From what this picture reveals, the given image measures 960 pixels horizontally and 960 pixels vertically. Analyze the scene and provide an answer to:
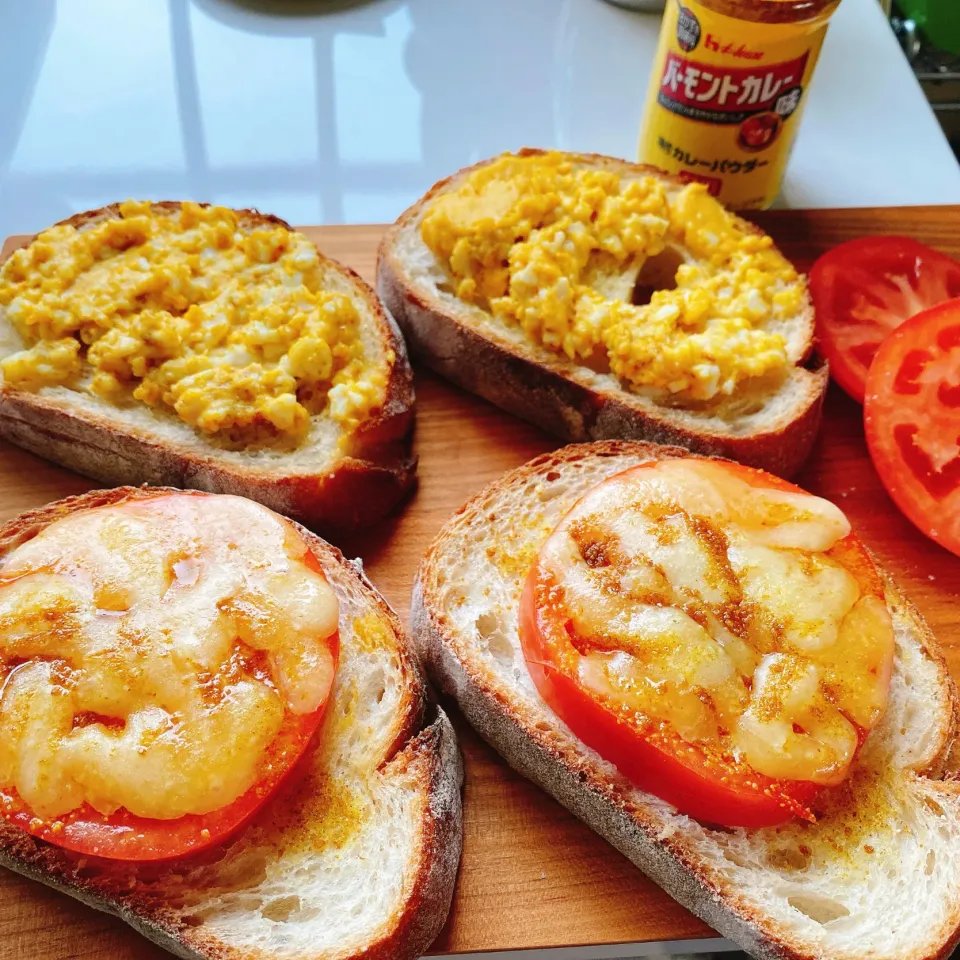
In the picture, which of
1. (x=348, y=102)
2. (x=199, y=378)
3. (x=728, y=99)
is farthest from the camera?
(x=348, y=102)

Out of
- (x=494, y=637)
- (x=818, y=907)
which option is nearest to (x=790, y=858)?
(x=818, y=907)

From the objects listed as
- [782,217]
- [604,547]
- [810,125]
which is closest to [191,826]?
[604,547]

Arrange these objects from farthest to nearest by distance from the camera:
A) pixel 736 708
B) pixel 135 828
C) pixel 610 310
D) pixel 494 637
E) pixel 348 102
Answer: pixel 348 102 < pixel 610 310 < pixel 494 637 < pixel 736 708 < pixel 135 828

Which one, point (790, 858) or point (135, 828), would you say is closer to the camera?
point (135, 828)

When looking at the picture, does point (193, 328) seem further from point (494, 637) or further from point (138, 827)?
point (138, 827)

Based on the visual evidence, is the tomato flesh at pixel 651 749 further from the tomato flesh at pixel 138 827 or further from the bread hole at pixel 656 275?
the bread hole at pixel 656 275

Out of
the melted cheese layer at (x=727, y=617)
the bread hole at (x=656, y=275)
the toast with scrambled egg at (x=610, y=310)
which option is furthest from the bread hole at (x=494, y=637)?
the bread hole at (x=656, y=275)

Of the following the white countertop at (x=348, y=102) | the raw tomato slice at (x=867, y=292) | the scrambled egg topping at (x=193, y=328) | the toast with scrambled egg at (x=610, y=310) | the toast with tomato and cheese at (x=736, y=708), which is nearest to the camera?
the toast with tomato and cheese at (x=736, y=708)
